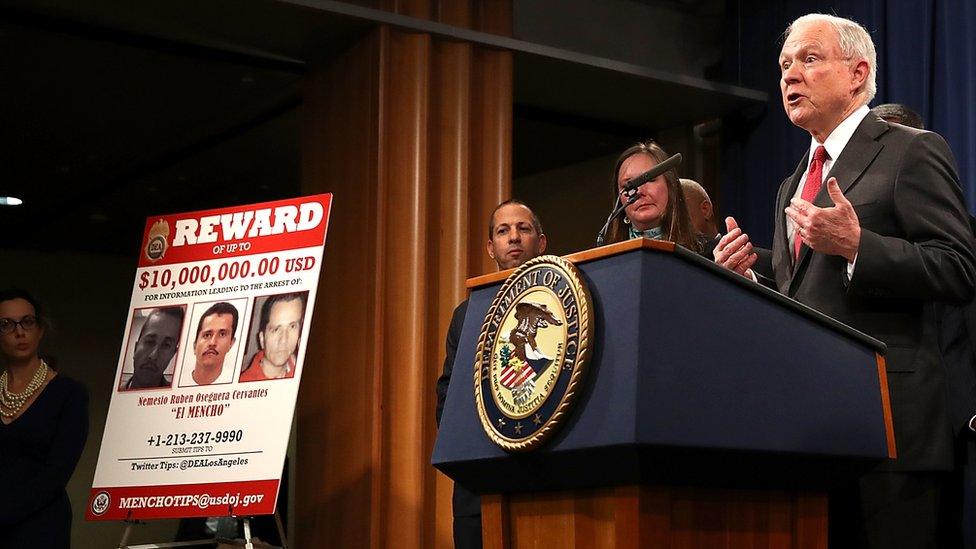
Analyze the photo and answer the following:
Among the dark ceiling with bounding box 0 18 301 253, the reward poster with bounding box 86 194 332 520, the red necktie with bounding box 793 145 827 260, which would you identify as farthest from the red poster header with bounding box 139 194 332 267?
the red necktie with bounding box 793 145 827 260

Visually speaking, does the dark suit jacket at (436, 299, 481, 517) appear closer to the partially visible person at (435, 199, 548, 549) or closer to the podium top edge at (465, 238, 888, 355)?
the partially visible person at (435, 199, 548, 549)

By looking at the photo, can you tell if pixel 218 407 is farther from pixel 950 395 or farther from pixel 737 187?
pixel 737 187

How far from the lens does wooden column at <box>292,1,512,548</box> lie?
185 inches

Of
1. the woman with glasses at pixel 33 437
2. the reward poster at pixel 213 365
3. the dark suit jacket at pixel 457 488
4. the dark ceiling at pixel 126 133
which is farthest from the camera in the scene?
the dark ceiling at pixel 126 133

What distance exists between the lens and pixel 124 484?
394 cm

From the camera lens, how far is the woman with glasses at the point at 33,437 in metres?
3.91

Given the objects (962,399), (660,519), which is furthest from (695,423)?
(962,399)

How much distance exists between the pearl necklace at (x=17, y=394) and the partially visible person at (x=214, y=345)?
1.82 feet

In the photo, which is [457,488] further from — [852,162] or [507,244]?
[852,162]

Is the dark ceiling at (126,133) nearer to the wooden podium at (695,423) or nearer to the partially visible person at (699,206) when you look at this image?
the partially visible person at (699,206)

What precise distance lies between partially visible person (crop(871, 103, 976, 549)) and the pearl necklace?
3078mm

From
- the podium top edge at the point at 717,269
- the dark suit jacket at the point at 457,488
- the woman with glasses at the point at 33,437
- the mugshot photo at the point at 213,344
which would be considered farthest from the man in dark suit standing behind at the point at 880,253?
the woman with glasses at the point at 33,437

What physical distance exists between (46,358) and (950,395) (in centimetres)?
332

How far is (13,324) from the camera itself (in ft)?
13.9
